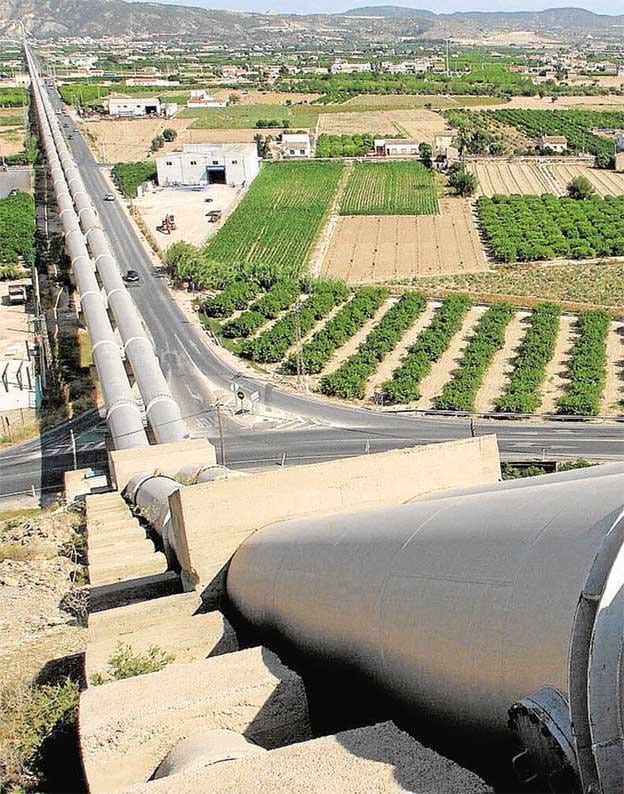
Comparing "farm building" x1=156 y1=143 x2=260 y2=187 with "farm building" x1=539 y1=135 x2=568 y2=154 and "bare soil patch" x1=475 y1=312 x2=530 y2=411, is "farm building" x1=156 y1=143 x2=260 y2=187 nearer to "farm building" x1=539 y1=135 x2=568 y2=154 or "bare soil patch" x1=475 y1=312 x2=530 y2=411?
"farm building" x1=539 y1=135 x2=568 y2=154

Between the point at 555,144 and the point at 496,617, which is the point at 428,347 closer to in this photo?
the point at 496,617

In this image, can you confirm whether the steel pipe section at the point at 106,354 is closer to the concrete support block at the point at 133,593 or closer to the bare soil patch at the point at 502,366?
the concrete support block at the point at 133,593

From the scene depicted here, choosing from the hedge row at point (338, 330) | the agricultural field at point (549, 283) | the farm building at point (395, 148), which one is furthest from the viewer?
the farm building at point (395, 148)

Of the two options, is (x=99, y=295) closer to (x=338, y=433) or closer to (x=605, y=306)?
(x=338, y=433)

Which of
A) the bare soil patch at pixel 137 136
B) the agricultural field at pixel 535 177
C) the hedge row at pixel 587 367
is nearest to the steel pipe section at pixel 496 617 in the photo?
the hedge row at pixel 587 367

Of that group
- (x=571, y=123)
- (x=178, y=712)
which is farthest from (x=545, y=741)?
(x=571, y=123)

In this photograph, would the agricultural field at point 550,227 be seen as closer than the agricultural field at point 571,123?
Yes
